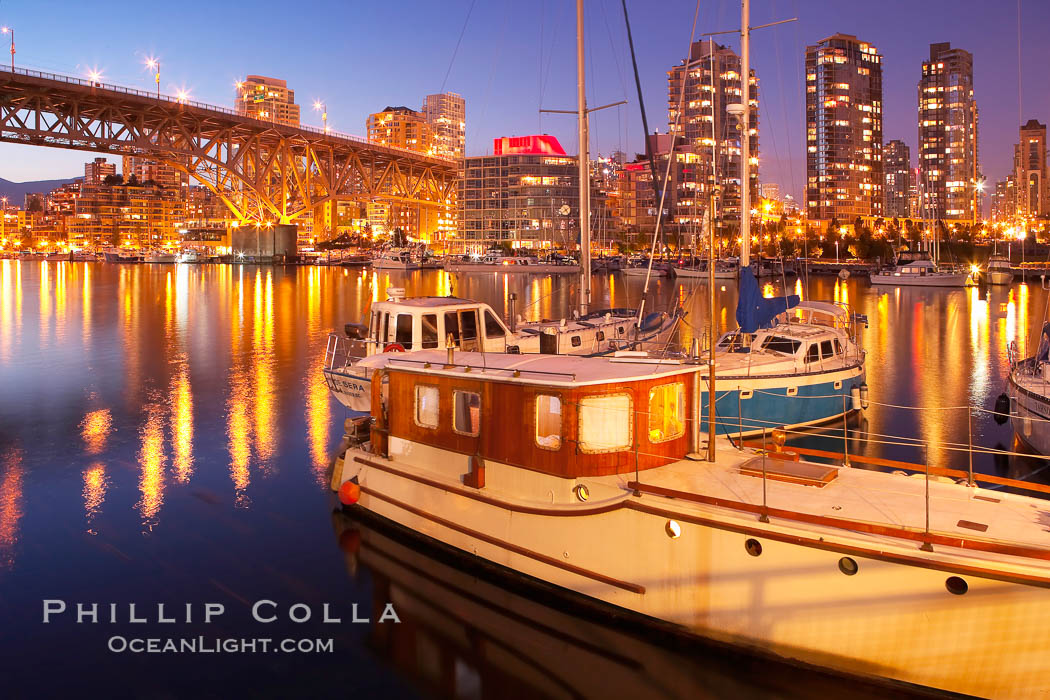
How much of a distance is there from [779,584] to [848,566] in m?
0.64

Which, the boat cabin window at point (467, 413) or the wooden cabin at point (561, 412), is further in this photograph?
the boat cabin window at point (467, 413)

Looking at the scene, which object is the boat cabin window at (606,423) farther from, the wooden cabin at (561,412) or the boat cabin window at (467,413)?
the boat cabin window at (467,413)

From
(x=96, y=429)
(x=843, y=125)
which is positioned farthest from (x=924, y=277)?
(x=843, y=125)

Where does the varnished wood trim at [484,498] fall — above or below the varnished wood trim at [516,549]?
above

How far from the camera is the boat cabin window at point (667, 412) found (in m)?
8.47

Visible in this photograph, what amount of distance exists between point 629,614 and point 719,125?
179973mm

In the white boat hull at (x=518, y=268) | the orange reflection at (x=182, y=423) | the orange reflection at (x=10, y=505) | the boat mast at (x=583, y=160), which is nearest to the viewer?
the orange reflection at (x=10, y=505)

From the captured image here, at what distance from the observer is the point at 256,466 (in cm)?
1402

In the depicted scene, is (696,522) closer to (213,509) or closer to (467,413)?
(467,413)

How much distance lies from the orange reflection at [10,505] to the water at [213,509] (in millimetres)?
39

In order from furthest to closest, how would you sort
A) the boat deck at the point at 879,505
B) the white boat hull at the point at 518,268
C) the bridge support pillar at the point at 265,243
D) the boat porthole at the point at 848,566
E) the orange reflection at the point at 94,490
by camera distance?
the bridge support pillar at the point at 265,243 < the white boat hull at the point at 518,268 < the orange reflection at the point at 94,490 < the boat porthole at the point at 848,566 < the boat deck at the point at 879,505

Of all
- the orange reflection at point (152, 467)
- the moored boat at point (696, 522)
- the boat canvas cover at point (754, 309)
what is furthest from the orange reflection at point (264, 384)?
the boat canvas cover at point (754, 309)

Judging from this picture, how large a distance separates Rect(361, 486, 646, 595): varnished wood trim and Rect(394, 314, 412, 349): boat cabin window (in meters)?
5.10

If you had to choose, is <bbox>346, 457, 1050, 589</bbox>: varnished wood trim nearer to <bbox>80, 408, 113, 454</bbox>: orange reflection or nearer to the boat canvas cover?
the boat canvas cover
